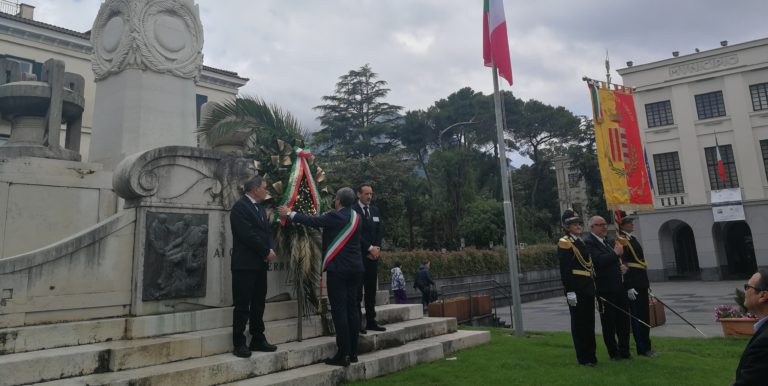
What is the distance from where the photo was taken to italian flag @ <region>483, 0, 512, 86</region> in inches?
426

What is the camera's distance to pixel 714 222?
32.5 meters

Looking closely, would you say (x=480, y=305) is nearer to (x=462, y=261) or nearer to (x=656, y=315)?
(x=656, y=315)

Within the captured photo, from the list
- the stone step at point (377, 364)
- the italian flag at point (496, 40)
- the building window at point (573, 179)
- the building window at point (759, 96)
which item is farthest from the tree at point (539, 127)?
the stone step at point (377, 364)

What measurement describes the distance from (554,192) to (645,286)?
46308 mm

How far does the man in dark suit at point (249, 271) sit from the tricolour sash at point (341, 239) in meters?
0.64

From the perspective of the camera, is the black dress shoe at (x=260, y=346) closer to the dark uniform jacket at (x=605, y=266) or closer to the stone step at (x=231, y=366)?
the stone step at (x=231, y=366)

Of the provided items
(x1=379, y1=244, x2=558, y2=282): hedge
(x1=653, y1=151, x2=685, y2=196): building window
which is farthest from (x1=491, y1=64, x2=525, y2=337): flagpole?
(x1=653, y1=151, x2=685, y2=196): building window

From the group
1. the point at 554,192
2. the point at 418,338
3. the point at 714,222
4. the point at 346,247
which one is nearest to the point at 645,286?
the point at 418,338

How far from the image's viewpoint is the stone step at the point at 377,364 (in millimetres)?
4971

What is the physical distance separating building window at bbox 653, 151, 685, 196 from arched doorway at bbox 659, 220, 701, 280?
2.27 metres

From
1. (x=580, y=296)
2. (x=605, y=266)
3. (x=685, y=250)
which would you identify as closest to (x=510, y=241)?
(x=605, y=266)

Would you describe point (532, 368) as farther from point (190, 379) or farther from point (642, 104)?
point (642, 104)

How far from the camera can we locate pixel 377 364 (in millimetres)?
5816

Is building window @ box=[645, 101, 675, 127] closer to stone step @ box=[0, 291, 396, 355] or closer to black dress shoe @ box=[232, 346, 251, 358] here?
stone step @ box=[0, 291, 396, 355]
